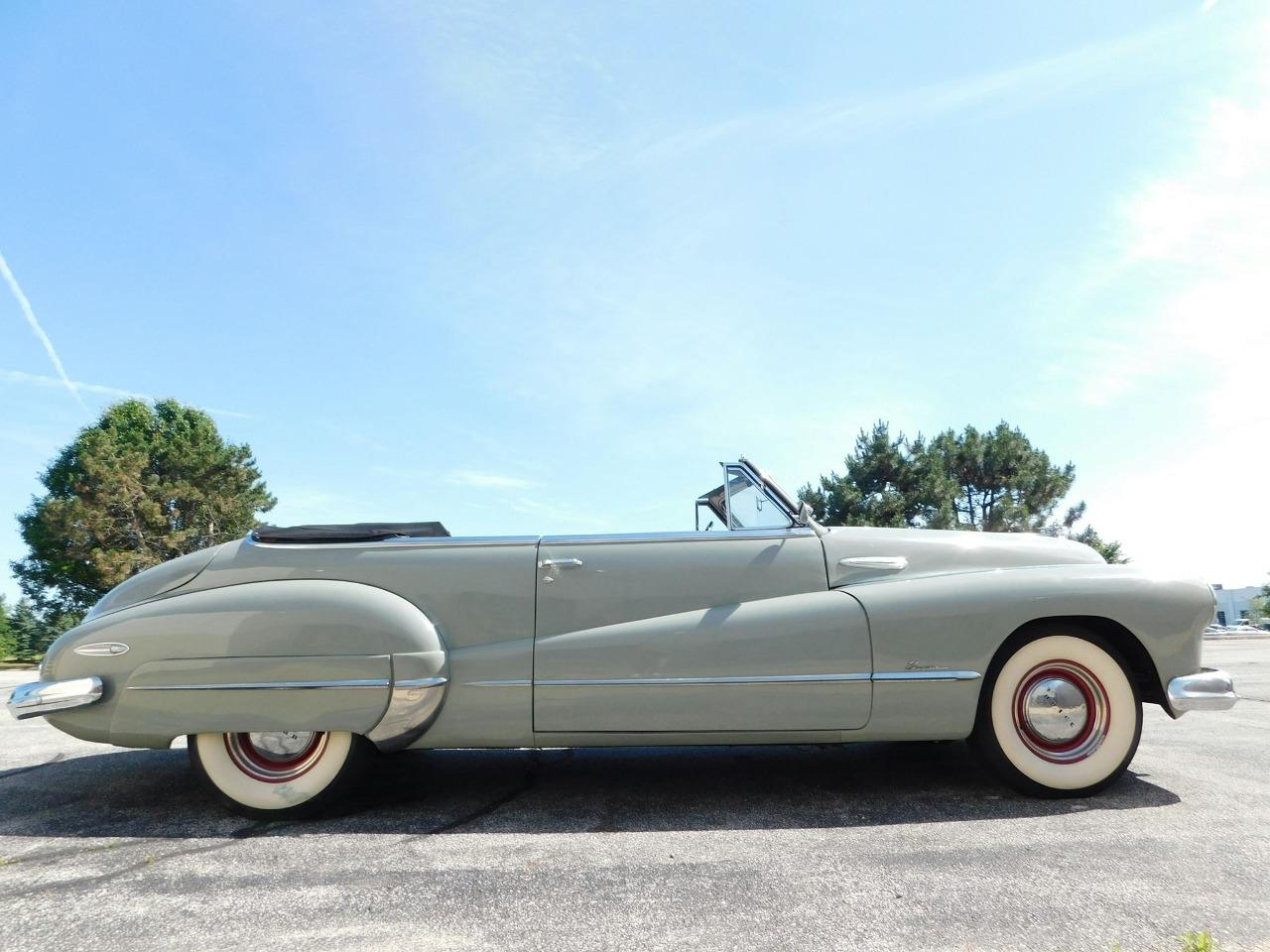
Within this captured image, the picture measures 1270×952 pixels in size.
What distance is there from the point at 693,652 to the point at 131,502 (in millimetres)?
29543

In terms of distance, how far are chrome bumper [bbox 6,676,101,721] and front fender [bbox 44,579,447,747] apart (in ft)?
0.14

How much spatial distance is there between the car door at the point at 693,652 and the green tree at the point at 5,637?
42.8m

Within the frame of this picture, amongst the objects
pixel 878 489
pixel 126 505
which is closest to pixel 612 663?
pixel 126 505

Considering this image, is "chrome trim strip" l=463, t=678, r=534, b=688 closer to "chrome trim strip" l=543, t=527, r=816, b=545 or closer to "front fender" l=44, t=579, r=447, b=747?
"front fender" l=44, t=579, r=447, b=747

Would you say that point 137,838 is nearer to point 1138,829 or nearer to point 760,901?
point 760,901

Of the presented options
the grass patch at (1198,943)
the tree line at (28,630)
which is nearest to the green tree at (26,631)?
the tree line at (28,630)

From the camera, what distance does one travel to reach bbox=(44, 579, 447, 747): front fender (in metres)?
3.21

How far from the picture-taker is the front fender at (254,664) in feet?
10.5

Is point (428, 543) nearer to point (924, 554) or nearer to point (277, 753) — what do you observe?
point (277, 753)

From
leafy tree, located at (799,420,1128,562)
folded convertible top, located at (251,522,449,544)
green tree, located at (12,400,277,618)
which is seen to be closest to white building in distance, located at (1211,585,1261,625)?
leafy tree, located at (799,420,1128,562)

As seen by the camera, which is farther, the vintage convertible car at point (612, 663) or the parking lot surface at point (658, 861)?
the vintage convertible car at point (612, 663)

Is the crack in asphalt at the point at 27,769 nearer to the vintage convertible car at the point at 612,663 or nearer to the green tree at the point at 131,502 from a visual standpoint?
the vintage convertible car at the point at 612,663

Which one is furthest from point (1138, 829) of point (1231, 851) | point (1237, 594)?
point (1237, 594)

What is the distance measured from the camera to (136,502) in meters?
27.3
